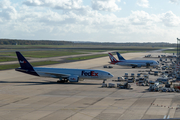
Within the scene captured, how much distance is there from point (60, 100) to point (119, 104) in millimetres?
11361

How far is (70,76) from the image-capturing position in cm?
6512

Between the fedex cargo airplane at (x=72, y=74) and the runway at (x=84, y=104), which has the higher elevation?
the fedex cargo airplane at (x=72, y=74)

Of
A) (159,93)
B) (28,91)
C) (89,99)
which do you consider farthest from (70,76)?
(159,93)

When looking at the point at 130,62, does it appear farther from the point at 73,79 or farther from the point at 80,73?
the point at 73,79

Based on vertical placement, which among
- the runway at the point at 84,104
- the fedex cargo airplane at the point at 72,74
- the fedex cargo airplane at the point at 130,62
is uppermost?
the fedex cargo airplane at the point at 130,62

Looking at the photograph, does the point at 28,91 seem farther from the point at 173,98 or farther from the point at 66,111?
the point at 173,98

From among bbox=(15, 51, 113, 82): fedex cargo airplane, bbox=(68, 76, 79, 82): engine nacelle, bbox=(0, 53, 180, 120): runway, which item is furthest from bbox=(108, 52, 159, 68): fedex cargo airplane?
bbox=(0, 53, 180, 120): runway

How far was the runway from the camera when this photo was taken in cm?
3456

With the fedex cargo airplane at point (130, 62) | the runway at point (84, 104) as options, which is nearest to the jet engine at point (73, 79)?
the runway at point (84, 104)

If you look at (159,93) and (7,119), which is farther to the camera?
(159,93)

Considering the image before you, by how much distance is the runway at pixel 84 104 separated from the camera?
34.6 meters

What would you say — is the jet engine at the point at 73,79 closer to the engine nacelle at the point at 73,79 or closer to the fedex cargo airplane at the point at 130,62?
the engine nacelle at the point at 73,79

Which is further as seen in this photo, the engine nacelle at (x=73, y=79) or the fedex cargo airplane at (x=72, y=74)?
the fedex cargo airplane at (x=72, y=74)

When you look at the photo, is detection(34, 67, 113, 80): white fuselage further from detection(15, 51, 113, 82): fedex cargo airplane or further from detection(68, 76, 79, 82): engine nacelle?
detection(68, 76, 79, 82): engine nacelle
